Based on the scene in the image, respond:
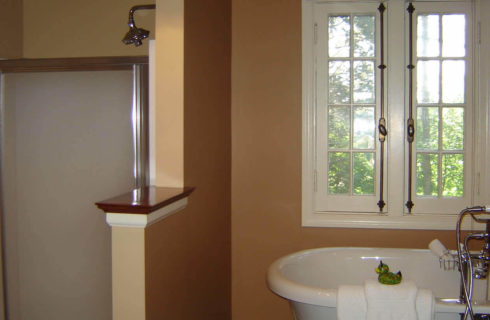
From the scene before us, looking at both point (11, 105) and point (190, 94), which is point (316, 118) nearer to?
point (190, 94)

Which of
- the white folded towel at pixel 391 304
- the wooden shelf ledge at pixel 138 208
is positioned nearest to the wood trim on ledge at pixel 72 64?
the wooden shelf ledge at pixel 138 208

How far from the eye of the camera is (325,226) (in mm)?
2670

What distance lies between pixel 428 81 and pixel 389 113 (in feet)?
1.03

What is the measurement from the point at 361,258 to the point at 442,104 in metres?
1.10

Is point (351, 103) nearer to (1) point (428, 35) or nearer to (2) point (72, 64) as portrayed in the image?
(1) point (428, 35)

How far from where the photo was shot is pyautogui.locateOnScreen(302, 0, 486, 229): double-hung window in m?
2.59

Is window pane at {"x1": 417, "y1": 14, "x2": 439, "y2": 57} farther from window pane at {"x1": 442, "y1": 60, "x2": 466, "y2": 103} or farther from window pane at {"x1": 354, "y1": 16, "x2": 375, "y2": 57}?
window pane at {"x1": 354, "y1": 16, "x2": 375, "y2": 57}

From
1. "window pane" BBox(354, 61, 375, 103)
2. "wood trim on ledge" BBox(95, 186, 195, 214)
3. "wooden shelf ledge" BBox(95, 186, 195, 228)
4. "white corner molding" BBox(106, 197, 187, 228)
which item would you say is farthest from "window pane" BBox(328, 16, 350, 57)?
"white corner molding" BBox(106, 197, 187, 228)

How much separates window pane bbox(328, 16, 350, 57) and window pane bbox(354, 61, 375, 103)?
114 millimetres

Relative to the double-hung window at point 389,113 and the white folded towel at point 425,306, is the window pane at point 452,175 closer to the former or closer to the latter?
the double-hung window at point 389,113

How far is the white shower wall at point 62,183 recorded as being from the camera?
2287 millimetres

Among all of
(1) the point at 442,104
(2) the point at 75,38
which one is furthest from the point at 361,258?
(2) the point at 75,38

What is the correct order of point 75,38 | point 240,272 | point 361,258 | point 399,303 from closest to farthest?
1. point 399,303
2. point 361,258
3. point 75,38
4. point 240,272

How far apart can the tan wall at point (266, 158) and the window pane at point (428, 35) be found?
0.76m
